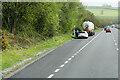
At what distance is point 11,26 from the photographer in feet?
83.6

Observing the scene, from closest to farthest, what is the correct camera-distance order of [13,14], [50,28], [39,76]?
[39,76]
[13,14]
[50,28]

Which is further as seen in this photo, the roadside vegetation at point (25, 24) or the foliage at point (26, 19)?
the foliage at point (26, 19)

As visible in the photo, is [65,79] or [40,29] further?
[40,29]

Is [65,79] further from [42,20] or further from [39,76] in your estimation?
[42,20]

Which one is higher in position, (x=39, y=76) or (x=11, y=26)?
(x=11, y=26)

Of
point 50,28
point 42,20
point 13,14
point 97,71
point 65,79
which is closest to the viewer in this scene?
point 65,79

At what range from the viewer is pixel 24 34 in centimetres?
2512

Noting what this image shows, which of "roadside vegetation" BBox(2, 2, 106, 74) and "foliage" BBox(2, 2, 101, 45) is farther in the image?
"foliage" BBox(2, 2, 101, 45)

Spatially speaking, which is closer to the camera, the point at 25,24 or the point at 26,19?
the point at 26,19

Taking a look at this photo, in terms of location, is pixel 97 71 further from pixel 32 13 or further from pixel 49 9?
pixel 49 9

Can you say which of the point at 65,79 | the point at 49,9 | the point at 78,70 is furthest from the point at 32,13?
the point at 65,79

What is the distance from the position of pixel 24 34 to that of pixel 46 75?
1434 centimetres

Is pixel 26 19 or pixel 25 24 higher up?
pixel 26 19

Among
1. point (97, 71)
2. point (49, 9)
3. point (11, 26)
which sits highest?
point (49, 9)
